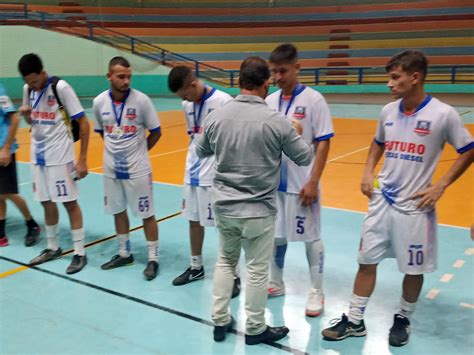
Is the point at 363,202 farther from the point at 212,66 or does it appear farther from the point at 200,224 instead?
the point at 212,66

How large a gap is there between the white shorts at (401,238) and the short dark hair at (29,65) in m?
2.81

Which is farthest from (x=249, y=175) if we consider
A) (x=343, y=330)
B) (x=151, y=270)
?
(x=151, y=270)

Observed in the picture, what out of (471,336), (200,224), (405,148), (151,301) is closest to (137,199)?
(200,224)

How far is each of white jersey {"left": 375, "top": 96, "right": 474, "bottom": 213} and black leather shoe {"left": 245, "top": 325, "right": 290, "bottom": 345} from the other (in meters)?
1.07

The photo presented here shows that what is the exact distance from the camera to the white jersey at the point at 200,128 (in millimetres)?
3779

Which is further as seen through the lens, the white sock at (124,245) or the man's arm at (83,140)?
the white sock at (124,245)

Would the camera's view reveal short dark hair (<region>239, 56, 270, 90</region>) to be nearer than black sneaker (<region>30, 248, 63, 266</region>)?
Yes

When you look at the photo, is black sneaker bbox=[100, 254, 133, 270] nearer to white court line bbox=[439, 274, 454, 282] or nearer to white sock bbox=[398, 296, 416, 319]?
white sock bbox=[398, 296, 416, 319]

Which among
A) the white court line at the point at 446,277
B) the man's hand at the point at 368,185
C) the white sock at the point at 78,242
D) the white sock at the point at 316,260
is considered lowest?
the white court line at the point at 446,277

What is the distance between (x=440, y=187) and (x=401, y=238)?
366mm

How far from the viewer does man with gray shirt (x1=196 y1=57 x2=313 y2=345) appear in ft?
9.25

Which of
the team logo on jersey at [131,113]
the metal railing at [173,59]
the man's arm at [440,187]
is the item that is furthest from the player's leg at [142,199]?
the metal railing at [173,59]

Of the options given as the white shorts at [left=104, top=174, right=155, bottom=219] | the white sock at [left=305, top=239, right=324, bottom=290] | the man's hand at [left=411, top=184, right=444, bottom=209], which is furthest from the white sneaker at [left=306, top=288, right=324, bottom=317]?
the white shorts at [left=104, top=174, right=155, bottom=219]

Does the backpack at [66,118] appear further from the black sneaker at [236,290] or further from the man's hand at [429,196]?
the man's hand at [429,196]
